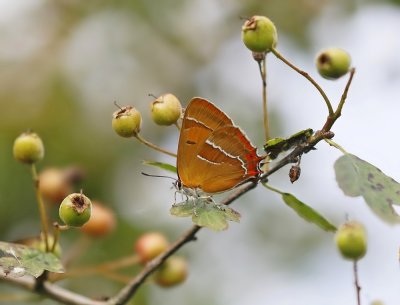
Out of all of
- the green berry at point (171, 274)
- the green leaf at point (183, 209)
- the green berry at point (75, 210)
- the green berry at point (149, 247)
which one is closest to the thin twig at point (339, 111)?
the green leaf at point (183, 209)

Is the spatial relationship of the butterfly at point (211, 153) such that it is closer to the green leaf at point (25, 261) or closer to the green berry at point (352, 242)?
the green berry at point (352, 242)

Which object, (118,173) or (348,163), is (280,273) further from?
(348,163)

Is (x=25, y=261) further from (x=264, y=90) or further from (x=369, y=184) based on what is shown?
(x=369, y=184)

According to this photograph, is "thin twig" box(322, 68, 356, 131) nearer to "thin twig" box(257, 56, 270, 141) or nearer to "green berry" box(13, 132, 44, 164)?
"thin twig" box(257, 56, 270, 141)

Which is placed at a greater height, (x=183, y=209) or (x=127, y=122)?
(x=127, y=122)

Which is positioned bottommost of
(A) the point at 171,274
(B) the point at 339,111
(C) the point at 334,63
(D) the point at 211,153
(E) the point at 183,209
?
(A) the point at 171,274

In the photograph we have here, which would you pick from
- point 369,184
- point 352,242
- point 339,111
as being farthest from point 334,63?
point 352,242
